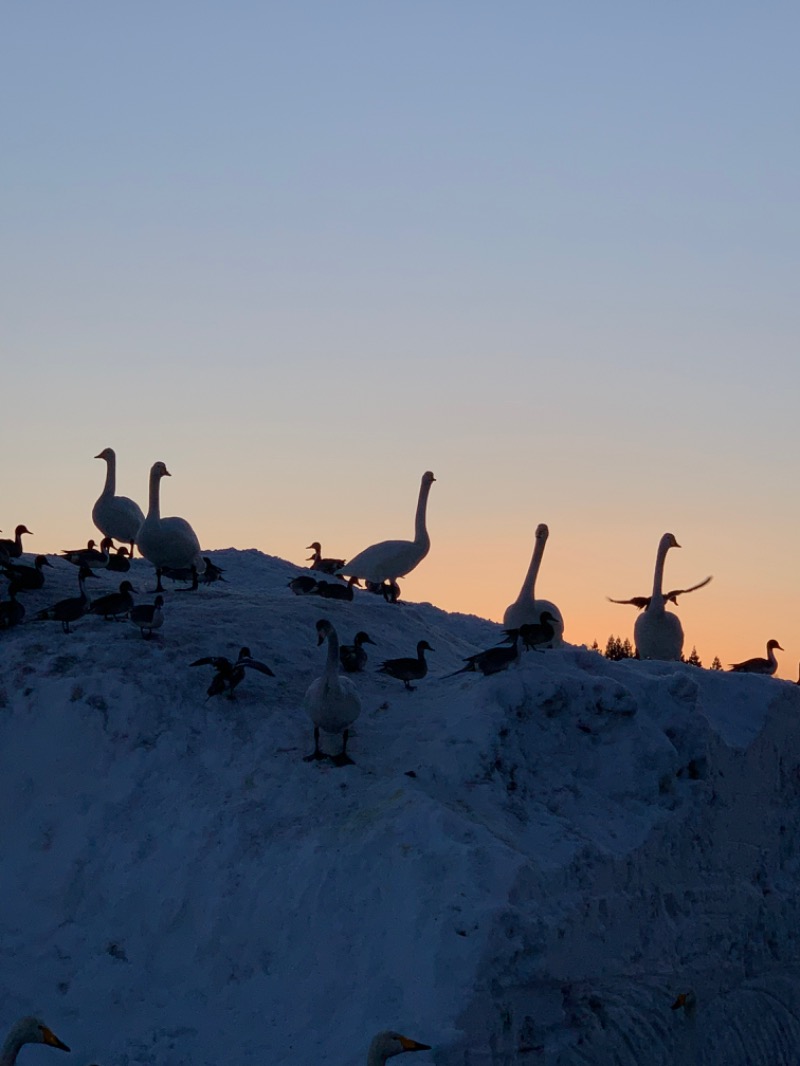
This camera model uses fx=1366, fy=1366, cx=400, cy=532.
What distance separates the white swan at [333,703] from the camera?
13.8 m

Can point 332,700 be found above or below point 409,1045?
above

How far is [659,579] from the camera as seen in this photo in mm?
21922

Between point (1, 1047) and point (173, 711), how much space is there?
14.9ft

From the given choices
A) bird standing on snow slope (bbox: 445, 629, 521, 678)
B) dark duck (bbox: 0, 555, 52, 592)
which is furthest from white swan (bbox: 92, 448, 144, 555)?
bird standing on snow slope (bbox: 445, 629, 521, 678)

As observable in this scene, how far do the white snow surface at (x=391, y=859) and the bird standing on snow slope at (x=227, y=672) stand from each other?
18 cm

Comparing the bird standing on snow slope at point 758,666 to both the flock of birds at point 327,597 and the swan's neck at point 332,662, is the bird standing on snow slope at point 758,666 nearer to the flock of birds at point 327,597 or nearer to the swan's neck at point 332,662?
the flock of birds at point 327,597

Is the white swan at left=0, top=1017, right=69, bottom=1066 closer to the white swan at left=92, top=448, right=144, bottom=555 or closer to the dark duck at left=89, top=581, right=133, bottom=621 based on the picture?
the dark duck at left=89, top=581, right=133, bottom=621

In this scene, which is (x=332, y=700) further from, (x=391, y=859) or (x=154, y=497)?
(x=154, y=497)

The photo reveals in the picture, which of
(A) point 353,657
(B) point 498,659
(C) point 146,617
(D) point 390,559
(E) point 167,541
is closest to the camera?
(B) point 498,659

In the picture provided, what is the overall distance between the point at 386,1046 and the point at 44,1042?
100.0 inches

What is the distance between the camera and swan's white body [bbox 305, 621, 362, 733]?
1382cm

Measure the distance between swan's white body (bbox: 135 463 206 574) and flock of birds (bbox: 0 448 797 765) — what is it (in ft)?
0.05

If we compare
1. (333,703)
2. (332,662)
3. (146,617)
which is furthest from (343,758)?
(146,617)

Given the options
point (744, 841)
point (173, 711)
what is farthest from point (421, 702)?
point (744, 841)
